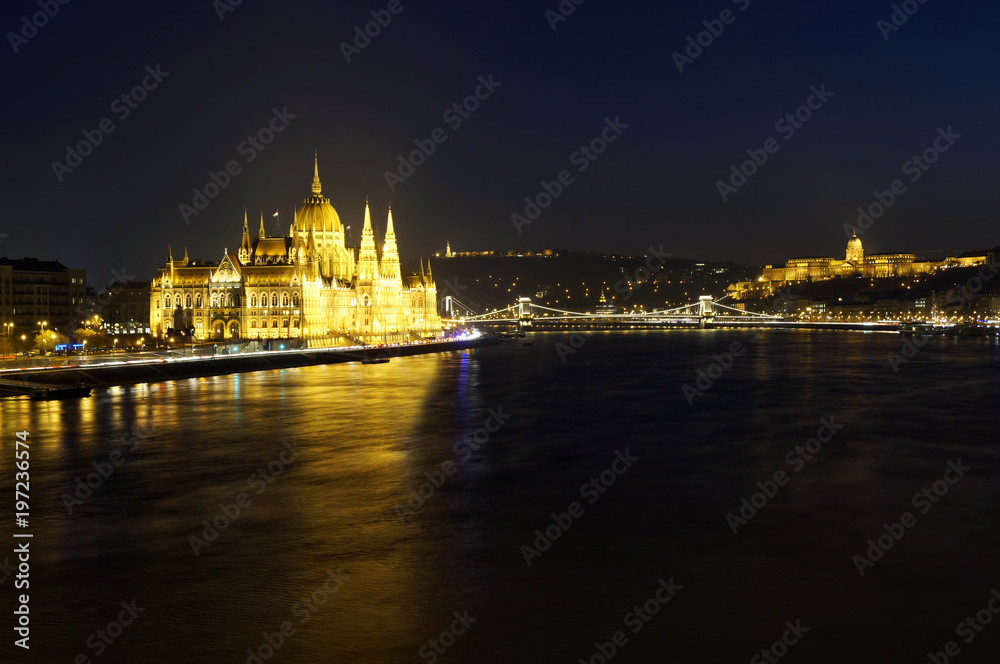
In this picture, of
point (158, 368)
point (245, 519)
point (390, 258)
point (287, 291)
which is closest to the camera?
point (245, 519)

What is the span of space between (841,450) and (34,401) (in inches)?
1224

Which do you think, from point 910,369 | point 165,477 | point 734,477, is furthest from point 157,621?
point 910,369

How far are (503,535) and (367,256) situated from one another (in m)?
96.7

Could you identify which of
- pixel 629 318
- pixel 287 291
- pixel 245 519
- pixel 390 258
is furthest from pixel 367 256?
pixel 245 519

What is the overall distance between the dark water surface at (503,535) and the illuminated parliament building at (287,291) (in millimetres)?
51428

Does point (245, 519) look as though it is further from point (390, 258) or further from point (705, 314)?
point (705, 314)

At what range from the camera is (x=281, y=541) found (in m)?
16.0

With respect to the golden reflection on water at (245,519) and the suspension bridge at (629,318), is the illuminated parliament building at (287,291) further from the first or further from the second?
the golden reflection on water at (245,519)

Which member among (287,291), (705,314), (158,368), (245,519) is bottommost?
(245,519)

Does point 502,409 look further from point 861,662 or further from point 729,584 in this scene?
point 861,662

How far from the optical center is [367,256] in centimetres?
11119

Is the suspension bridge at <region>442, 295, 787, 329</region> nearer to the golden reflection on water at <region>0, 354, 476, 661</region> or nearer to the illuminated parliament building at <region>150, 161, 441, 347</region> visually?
the illuminated parliament building at <region>150, 161, 441, 347</region>

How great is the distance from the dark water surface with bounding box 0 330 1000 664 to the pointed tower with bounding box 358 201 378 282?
7364 cm

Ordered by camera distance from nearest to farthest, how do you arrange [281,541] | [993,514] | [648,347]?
[281,541] → [993,514] → [648,347]
